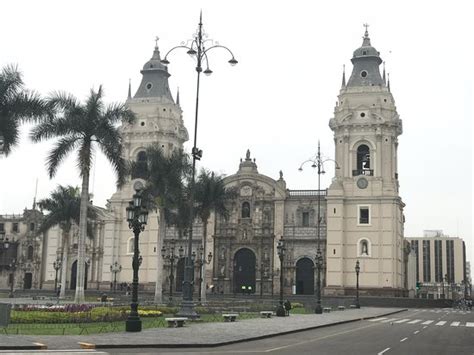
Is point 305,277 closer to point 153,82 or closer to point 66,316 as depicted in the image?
point 153,82

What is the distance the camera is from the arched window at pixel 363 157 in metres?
77.2

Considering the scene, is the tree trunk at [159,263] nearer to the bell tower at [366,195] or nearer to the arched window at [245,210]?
the bell tower at [366,195]

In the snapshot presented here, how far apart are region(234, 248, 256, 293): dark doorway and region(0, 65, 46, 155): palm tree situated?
156ft

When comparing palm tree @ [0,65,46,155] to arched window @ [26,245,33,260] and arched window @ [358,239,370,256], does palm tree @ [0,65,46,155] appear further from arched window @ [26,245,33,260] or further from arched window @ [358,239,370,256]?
arched window @ [26,245,33,260]

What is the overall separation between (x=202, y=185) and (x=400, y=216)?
99.3 feet

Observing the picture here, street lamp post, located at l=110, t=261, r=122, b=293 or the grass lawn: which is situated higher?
street lamp post, located at l=110, t=261, r=122, b=293

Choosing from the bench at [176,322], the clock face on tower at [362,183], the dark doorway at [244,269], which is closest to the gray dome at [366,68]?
the clock face on tower at [362,183]

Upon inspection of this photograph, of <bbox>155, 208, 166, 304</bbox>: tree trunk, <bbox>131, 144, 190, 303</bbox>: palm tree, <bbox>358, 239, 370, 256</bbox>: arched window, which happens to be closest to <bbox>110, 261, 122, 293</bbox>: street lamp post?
<bbox>131, 144, 190, 303</bbox>: palm tree

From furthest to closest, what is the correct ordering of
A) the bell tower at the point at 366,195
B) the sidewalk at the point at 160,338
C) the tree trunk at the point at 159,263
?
the bell tower at the point at 366,195 → the tree trunk at the point at 159,263 → the sidewalk at the point at 160,338

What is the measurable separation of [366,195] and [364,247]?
19.3ft

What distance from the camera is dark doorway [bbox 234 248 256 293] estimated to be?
79.6 meters

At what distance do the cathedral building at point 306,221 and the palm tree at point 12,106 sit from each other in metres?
38.6

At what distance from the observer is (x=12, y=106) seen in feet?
116

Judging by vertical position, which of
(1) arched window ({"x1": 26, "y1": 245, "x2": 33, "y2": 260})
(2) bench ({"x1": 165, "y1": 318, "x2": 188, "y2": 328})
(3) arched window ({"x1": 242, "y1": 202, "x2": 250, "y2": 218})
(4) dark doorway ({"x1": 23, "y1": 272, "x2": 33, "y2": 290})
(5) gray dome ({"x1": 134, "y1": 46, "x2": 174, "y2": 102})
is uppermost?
(5) gray dome ({"x1": 134, "y1": 46, "x2": 174, "y2": 102})
